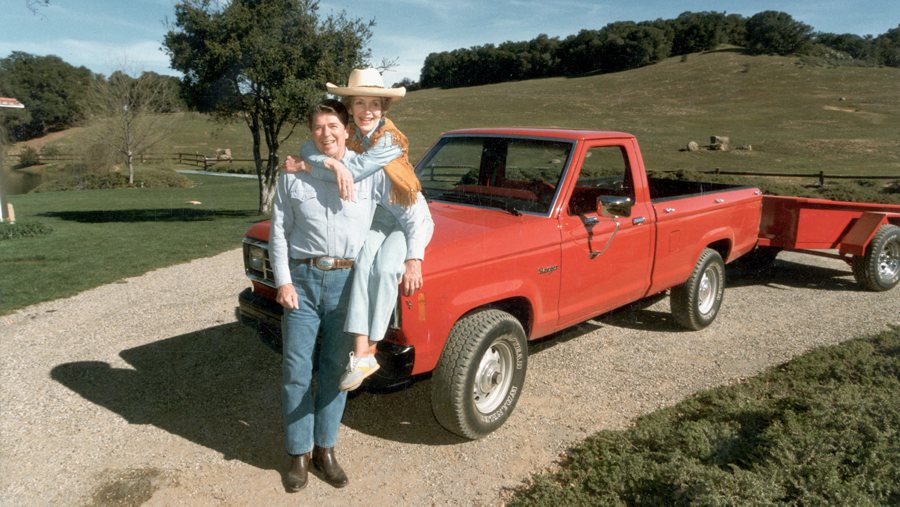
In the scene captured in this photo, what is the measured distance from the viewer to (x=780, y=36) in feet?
310

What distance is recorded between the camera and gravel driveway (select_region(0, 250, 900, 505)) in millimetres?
3727

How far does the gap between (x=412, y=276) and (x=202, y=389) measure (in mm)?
2555

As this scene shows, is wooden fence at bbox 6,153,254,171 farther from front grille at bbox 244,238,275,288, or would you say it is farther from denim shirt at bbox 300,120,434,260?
denim shirt at bbox 300,120,434,260

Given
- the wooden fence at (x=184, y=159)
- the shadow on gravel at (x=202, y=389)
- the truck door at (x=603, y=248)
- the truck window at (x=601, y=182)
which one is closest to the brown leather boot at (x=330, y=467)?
the shadow on gravel at (x=202, y=389)

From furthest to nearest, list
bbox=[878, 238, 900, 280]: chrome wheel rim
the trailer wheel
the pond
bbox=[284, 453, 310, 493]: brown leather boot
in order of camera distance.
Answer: the pond
bbox=[878, 238, 900, 280]: chrome wheel rim
the trailer wheel
bbox=[284, 453, 310, 493]: brown leather boot

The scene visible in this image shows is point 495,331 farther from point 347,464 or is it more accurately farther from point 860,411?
point 860,411

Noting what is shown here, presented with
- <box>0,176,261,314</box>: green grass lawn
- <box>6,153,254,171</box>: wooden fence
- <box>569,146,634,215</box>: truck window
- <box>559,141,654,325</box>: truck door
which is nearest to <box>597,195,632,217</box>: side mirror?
<box>559,141,654,325</box>: truck door

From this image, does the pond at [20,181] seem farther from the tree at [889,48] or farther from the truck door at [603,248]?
the tree at [889,48]

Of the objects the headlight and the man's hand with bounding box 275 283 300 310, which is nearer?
the man's hand with bounding box 275 283 300 310

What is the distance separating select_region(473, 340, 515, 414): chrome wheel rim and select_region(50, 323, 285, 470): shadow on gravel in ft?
4.28

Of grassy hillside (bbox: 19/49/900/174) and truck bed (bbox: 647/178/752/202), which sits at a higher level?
grassy hillside (bbox: 19/49/900/174)

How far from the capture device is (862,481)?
10.8ft

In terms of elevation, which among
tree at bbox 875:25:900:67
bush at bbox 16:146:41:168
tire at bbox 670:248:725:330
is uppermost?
tree at bbox 875:25:900:67

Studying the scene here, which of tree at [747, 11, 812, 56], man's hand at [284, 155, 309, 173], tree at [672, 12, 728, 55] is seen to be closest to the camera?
man's hand at [284, 155, 309, 173]
